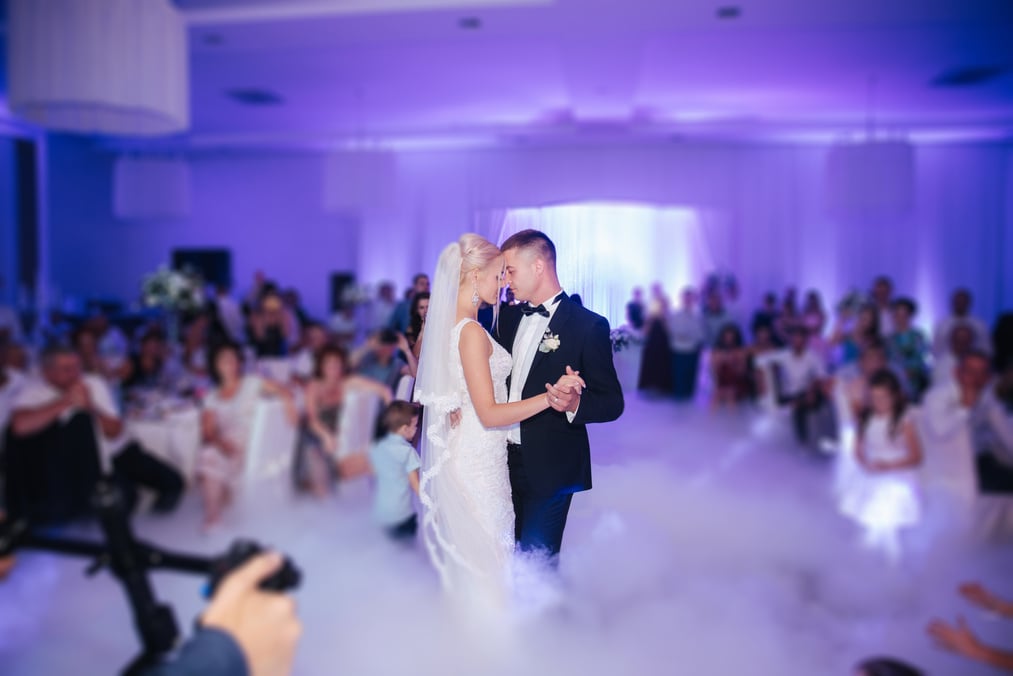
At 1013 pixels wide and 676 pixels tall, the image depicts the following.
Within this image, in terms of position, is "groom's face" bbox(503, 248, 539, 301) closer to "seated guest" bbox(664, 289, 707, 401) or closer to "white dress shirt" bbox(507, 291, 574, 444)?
"white dress shirt" bbox(507, 291, 574, 444)

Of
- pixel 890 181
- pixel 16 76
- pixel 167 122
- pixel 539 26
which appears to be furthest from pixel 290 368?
pixel 890 181

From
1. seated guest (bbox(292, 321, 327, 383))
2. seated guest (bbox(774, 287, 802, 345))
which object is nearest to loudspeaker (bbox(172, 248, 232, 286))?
seated guest (bbox(292, 321, 327, 383))

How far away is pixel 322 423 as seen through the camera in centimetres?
557

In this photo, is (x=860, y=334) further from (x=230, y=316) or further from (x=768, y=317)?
(x=230, y=316)

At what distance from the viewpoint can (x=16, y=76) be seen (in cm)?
385

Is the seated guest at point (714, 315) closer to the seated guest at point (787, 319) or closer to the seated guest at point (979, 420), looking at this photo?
the seated guest at point (787, 319)

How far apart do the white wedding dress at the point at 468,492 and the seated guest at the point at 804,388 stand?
7.20m

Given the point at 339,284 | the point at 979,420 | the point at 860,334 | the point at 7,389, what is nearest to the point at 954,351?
the point at 860,334

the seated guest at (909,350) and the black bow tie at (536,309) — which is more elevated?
the black bow tie at (536,309)

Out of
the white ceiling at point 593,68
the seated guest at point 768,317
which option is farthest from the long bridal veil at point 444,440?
the seated guest at point 768,317

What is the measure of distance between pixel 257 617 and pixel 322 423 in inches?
181

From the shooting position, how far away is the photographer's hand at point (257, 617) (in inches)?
41.8

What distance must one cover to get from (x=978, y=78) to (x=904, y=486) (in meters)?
6.31

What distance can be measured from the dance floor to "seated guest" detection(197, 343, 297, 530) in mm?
251
